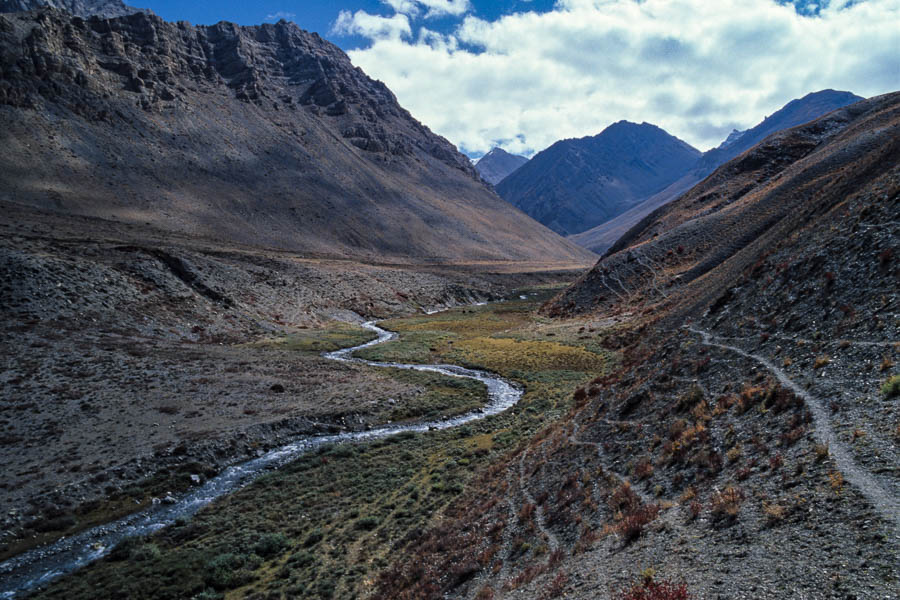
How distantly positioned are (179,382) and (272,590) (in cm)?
2895

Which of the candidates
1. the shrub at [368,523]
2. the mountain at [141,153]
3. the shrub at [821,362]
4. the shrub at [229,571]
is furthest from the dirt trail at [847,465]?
the mountain at [141,153]

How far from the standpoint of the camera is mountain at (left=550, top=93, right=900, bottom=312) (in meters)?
40.1

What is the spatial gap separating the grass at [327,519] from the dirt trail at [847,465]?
14894 millimetres

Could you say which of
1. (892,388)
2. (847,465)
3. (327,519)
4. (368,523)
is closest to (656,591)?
(847,465)

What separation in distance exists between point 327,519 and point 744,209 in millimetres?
71475

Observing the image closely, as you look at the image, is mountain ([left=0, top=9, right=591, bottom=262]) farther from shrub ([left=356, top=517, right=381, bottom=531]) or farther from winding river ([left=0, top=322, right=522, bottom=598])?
shrub ([left=356, top=517, right=381, bottom=531])

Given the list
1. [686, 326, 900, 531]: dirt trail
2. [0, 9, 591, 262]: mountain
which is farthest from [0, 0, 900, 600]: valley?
[0, 9, 591, 262]: mountain

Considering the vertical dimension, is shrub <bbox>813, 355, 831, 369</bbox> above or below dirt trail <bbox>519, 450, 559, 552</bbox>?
above

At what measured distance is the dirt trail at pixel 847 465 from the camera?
910cm

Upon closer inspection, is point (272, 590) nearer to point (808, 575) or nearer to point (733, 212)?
point (808, 575)

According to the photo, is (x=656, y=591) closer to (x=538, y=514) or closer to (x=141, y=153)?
(x=538, y=514)

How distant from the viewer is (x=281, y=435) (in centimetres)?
3250

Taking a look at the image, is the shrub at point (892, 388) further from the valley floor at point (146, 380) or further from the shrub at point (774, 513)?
the valley floor at point (146, 380)

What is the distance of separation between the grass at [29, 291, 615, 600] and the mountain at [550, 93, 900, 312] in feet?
70.8
